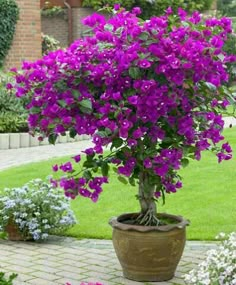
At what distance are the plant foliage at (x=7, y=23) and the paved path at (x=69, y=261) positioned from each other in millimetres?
10730

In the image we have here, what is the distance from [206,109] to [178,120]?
0.24 meters

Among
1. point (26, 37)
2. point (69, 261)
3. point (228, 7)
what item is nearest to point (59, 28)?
point (26, 37)

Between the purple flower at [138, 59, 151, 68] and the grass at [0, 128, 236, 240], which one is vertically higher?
the purple flower at [138, 59, 151, 68]

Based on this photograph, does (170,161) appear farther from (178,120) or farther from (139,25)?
(139,25)

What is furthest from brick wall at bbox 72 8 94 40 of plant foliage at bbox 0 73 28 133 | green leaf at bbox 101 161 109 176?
green leaf at bbox 101 161 109 176

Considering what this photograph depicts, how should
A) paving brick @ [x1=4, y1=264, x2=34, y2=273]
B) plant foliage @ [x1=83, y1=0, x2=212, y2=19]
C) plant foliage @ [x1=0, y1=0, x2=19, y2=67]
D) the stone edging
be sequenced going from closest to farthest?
1. paving brick @ [x1=4, y1=264, x2=34, y2=273]
2. the stone edging
3. plant foliage @ [x1=0, y1=0, x2=19, y2=67]
4. plant foliage @ [x1=83, y1=0, x2=212, y2=19]

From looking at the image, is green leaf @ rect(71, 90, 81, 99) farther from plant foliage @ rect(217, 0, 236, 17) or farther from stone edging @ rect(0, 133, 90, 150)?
plant foliage @ rect(217, 0, 236, 17)

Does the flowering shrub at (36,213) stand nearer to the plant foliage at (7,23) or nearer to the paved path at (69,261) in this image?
the paved path at (69,261)

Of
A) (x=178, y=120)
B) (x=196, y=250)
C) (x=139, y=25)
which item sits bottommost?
(x=196, y=250)

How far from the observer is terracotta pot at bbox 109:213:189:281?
15.4 ft

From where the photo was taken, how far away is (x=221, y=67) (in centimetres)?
446

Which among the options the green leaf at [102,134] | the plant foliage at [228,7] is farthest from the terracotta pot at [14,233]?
the plant foliage at [228,7]

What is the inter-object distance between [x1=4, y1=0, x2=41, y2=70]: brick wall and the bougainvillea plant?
483 inches

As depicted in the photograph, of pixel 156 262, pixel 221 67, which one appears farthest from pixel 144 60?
pixel 156 262
